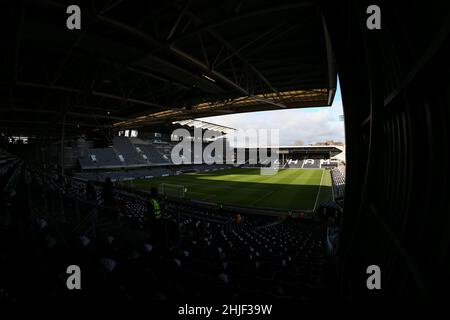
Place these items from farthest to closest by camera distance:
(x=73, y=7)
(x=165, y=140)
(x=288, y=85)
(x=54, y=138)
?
(x=165, y=140) → (x=54, y=138) → (x=288, y=85) → (x=73, y=7)

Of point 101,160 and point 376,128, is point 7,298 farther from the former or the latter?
point 101,160

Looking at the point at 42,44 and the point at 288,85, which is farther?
the point at 288,85

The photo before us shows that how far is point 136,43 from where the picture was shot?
6.79 m

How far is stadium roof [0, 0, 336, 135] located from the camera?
526 centimetres

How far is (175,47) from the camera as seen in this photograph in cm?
651

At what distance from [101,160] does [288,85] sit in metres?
41.0

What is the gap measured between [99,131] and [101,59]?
15.3 meters

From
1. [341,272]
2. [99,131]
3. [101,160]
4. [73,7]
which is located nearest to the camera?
[341,272]

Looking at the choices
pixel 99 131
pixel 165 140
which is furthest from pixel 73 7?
pixel 165 140

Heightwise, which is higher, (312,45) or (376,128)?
(312,45)

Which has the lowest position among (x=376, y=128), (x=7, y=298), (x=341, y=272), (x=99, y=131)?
(x=341, y=272)

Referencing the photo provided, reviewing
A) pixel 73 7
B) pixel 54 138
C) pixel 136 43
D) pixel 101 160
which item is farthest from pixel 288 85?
pixel 101 160

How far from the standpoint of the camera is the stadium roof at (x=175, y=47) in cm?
526

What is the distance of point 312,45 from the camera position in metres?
6.94
